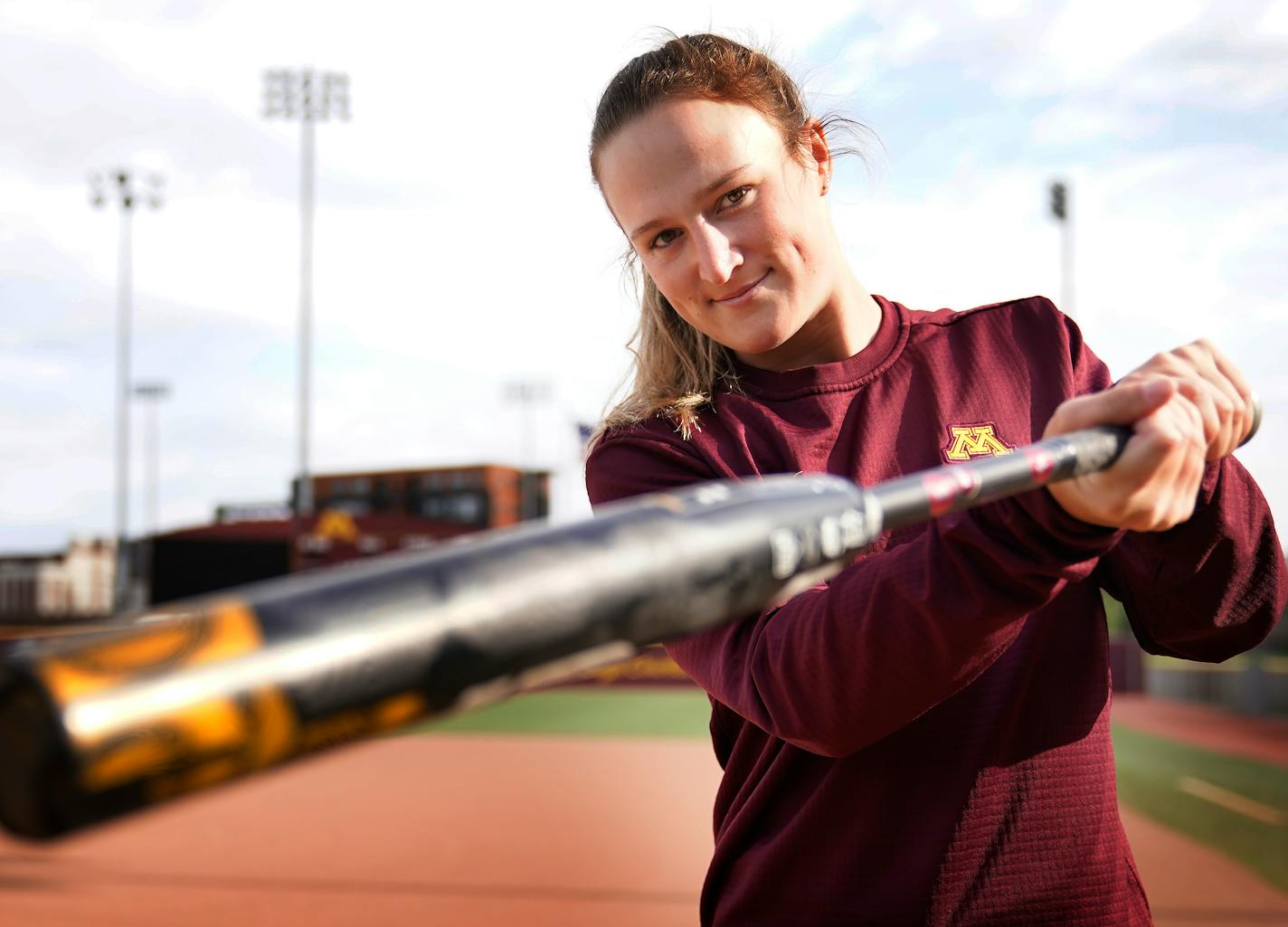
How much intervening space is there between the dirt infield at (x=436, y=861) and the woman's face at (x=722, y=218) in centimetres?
540

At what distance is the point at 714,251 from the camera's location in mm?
1572

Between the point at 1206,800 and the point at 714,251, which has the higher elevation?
the point at 714,251

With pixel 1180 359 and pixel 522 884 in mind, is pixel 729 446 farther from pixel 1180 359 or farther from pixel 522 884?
pixel 522 884

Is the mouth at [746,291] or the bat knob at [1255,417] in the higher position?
the mouth at [746,291]

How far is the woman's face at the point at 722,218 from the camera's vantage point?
1569 mm

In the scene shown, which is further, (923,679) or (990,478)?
(923,679)

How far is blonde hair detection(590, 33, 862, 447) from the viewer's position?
5.49ft

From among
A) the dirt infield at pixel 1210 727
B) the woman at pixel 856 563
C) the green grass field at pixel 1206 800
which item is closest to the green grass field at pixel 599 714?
the green grass field at pixel 1206 800

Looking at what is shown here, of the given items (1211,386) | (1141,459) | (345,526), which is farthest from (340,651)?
(345,526)

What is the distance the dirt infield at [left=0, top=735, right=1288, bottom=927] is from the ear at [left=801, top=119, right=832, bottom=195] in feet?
17.5

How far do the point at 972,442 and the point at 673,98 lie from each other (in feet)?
2.17

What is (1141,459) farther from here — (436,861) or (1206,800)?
(1206,800)

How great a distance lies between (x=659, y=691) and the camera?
21078 millimetres

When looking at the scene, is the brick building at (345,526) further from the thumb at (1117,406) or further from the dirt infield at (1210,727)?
the thumb at (1117,406)
